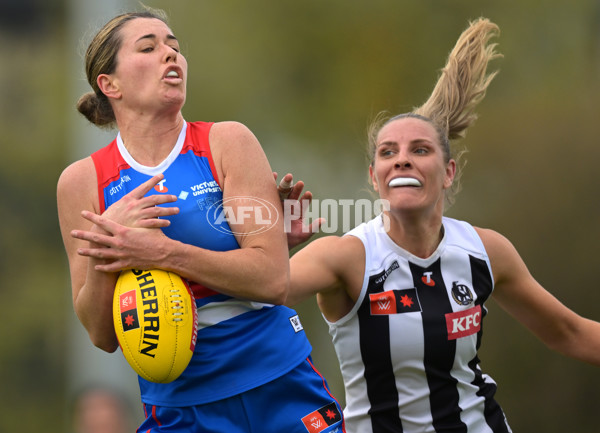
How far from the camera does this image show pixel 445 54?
29.0ft

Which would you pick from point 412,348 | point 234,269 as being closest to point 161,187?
point 234,269

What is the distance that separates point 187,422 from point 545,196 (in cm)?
545

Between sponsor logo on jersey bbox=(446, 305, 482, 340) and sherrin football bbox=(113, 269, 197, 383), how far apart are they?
1335mm

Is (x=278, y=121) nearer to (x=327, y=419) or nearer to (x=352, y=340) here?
(x=352, y=340)

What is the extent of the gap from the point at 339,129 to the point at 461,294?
5.30 metres

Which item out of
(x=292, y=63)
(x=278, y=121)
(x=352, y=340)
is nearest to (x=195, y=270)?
(x=352, y=340)

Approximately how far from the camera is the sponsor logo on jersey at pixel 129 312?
2.41 m

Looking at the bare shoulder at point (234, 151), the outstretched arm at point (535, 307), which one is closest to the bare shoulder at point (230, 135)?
the bare shoulder at point (234, 151)

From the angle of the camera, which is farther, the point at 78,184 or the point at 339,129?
the point at 339,129

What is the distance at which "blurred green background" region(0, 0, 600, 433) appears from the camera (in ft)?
23.4

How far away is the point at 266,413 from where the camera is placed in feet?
8.51

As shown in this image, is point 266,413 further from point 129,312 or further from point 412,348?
point 412,348

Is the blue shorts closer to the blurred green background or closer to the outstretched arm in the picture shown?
the outstretched arm

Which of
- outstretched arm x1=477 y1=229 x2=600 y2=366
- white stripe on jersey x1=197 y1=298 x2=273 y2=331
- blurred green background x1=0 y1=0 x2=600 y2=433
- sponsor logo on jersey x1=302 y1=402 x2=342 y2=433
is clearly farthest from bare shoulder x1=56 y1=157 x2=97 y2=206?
blurred green background x1=0 y1=0 x2=600 y2=433
